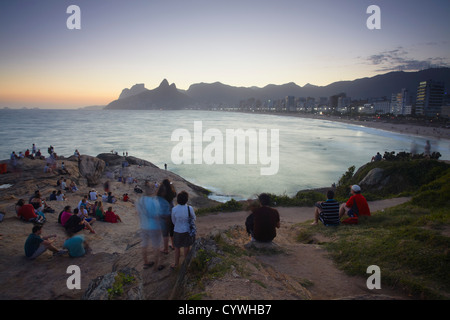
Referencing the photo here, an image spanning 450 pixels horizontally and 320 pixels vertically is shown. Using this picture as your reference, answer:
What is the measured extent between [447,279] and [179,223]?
4748 mm

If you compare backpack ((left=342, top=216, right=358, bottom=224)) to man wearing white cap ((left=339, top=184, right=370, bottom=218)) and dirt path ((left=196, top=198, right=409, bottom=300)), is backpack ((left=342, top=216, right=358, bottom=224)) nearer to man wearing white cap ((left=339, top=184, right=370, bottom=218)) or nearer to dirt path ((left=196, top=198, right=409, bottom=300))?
man wearing white cap ((left=339, top=184, right=370, bottom=218))

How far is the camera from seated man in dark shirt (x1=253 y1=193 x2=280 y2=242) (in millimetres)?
5766

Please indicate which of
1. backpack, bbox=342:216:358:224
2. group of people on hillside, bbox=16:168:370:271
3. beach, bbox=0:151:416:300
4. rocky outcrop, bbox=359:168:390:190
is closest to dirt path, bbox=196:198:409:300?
beach, bbox=0:151:416:300

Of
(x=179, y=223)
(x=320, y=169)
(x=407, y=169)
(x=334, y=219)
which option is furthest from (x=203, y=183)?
(x=179, y=223)

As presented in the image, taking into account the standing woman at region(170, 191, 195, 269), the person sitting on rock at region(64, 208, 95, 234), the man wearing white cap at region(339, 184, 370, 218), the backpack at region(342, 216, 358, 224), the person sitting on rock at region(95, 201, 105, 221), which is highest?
the standing woman at region(170, 191, 195, 269)

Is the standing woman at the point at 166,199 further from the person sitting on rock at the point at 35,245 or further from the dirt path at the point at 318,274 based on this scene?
the person sitting on rock at the point at 35,245

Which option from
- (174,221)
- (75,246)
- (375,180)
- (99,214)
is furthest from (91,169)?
(375,180)

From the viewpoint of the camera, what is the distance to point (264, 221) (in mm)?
5832

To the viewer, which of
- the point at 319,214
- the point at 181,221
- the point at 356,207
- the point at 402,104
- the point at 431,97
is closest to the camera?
the point at 181,221

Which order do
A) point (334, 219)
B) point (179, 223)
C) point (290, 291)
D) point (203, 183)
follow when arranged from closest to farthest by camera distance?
point (290, 291) < point (179, 223) < point (334, 219) < point (203, 183)

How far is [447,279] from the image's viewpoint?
4.02 meters

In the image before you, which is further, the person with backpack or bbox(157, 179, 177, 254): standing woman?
the person with backpack

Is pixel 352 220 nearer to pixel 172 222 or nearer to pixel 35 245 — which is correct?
pixel 172 222
